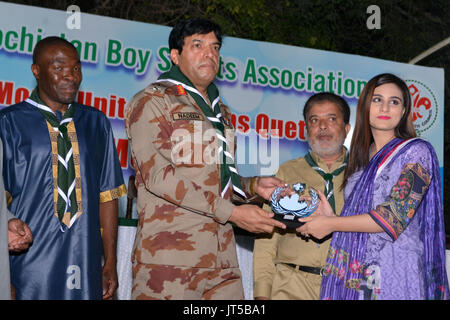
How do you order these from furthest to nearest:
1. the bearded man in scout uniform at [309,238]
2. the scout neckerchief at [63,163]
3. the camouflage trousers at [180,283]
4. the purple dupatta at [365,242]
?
the bearded man in scout uniform at [309,238]
the scout neckerchief at [63,163]
the purple dupatta at [365,242]
the camouflage trousers at [180,283]

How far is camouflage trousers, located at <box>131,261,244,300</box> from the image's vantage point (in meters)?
2.63

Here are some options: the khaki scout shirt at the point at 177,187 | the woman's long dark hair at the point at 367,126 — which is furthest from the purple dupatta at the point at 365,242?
the khaki scout shirt at the point at 177,187

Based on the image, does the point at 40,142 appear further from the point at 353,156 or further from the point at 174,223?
the point at 353,156

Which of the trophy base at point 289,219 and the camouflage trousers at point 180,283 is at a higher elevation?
the trophy base at point 289,219

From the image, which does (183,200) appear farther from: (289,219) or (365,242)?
(365,242)

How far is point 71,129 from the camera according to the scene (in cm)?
321

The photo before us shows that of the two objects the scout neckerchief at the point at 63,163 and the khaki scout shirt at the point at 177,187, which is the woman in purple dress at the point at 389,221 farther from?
the scout neckerchief at the point at 63,163

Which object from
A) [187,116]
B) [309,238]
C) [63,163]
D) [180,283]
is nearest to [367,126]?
[309,238]

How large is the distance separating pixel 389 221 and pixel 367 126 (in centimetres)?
58

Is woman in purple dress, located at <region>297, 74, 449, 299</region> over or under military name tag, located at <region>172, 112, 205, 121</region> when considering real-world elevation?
under

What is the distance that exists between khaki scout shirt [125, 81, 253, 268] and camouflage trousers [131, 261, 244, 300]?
4 cm

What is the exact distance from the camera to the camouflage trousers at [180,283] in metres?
2.63

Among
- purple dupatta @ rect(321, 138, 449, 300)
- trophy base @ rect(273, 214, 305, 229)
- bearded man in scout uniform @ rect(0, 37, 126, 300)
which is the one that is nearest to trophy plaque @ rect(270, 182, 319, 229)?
trophy base @ rect(273, 214, 305, 229)

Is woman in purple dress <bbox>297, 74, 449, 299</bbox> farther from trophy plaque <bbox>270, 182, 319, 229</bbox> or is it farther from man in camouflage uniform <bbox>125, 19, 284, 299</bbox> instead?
man in camouflage uniform <bbox>125, 19, 284, 299</bbox>
